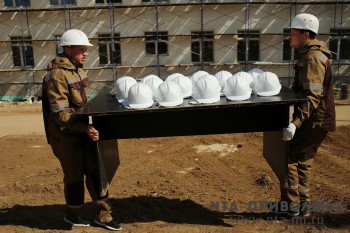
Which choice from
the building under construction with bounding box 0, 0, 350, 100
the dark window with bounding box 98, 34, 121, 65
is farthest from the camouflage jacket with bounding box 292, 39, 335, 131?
the dark window with bounding box 98, 34, 121, 65

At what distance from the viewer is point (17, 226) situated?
4.14 metres

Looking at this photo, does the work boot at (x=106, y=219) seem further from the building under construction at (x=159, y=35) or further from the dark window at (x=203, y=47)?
the dark window at (x=203, y=47)

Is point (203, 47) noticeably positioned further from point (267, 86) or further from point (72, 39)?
point (72, 39)

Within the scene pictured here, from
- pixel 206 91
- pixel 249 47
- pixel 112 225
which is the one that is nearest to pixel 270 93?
pixel 206 91

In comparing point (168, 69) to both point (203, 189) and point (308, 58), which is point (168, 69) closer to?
point (203, 189)

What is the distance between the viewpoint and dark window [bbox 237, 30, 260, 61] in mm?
16578

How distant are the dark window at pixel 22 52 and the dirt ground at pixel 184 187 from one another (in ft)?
33.1

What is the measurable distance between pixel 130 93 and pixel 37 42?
575 inches

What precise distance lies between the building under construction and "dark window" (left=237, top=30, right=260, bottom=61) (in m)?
0.05

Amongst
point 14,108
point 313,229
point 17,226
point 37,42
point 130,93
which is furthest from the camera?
point 37,42

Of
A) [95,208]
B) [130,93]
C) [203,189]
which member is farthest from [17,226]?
[203,189]

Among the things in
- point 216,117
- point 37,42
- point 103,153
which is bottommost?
point 103,153

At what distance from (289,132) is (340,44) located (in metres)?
15.2

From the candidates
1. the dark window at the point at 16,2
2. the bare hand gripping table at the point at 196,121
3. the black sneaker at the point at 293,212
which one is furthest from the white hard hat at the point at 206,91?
the dark window at the point at 16,2
